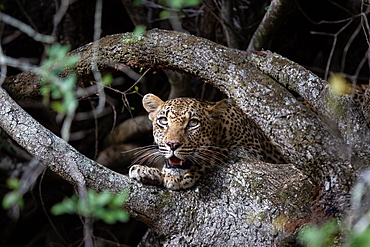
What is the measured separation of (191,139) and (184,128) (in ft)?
0.54

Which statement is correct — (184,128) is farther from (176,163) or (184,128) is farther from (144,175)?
(144,175)

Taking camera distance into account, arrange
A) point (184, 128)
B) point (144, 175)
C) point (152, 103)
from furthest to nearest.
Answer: point (152, 103) → point (184, 128) → point (144, 175)

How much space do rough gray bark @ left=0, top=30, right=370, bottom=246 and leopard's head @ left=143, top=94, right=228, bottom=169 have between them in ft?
1.12

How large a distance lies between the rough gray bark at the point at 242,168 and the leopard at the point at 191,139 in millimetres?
125

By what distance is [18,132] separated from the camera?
4133 mm

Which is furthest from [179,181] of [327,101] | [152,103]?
[327,101]

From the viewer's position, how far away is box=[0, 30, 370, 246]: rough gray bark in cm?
356

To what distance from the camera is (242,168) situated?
4164 mm

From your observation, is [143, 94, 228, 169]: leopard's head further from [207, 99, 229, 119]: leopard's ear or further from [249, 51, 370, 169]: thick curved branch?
[249, 51, 370, 169]: thick curved branch

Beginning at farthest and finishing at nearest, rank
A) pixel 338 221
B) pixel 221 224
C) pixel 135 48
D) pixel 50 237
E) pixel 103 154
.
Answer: pixel 50 237, pixel 103 154, pixel 135 48, pixel 221 224, pixel 338 221

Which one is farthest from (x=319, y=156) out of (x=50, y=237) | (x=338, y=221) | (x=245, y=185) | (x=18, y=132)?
(x=50, y=237)

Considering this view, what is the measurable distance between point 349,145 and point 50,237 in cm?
566

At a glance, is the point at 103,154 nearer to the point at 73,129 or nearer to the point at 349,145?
the point at 73,129

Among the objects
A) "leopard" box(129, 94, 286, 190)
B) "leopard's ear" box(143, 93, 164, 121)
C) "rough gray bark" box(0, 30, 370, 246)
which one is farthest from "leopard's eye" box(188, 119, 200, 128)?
"rough gray bark" box(0, 30, 370, 246)
